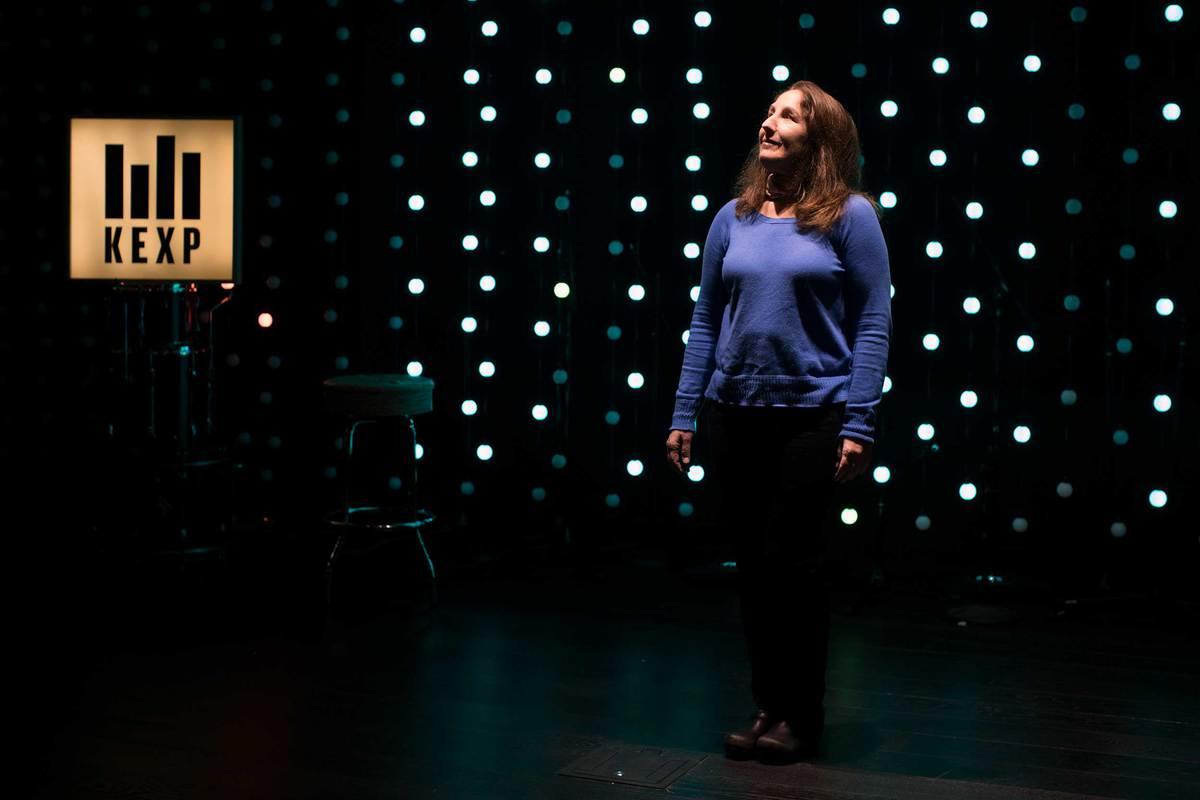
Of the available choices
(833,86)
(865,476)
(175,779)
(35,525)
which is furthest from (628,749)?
(35,525)

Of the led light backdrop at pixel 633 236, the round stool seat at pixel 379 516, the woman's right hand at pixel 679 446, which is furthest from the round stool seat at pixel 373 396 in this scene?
the woman's right hand at pixel 679 446

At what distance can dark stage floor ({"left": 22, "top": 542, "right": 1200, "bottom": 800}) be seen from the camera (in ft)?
10.0

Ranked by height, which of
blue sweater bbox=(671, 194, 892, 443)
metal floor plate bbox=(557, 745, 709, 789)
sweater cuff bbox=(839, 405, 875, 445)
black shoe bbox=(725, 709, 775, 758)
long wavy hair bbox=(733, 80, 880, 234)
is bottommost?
metal floor plate bbox=(557, 745, 709, 789)

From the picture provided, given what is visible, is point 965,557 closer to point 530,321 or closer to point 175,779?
point 530,321

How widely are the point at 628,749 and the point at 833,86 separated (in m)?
2.77

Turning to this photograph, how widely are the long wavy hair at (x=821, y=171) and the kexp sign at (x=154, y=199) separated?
2.31 meters

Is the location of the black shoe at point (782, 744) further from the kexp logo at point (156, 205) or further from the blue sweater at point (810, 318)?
the kexp logo at point (156, 205)

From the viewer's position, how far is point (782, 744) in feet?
10.2

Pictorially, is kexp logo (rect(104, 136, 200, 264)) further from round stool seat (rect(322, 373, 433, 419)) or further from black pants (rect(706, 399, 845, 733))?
black pants (rect(706, 399, 845, 733))

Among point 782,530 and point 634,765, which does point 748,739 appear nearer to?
point 634,765

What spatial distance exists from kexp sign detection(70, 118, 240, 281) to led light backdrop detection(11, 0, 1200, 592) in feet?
0.40

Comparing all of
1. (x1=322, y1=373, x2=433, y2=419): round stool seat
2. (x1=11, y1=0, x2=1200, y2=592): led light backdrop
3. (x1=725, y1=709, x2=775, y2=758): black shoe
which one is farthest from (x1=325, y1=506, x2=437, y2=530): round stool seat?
(x1=725, y1=709, x2=775, y2=758): black shoe

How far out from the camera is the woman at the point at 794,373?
117 inches

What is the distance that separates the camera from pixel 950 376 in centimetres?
509
